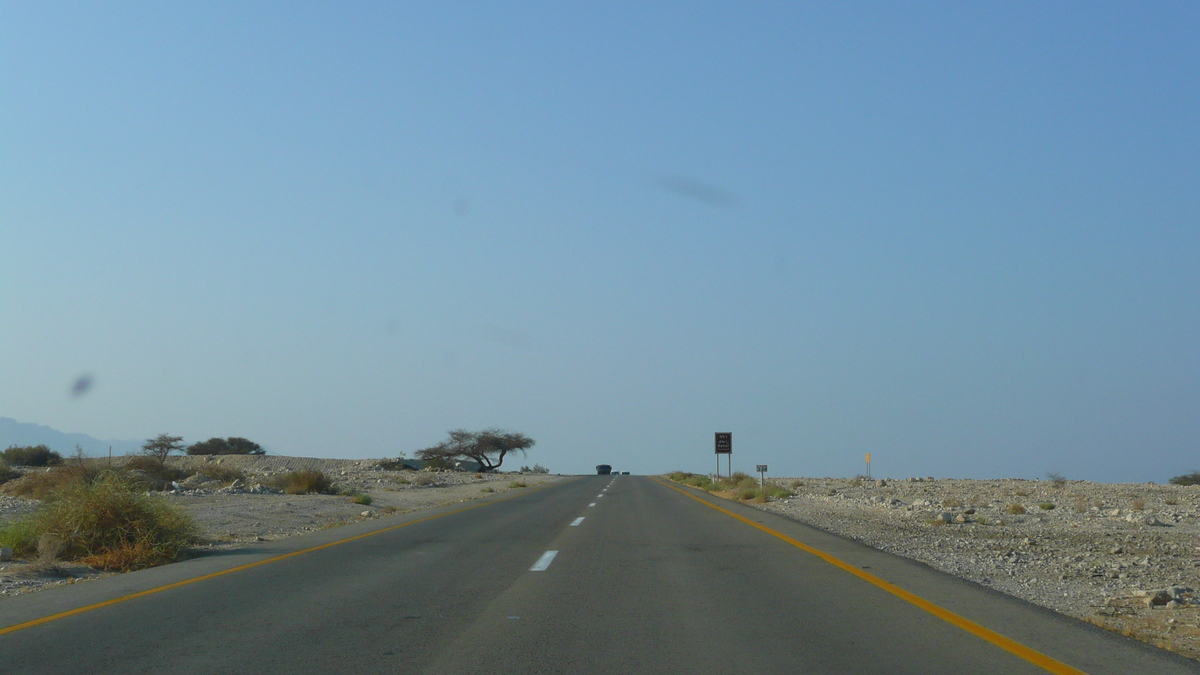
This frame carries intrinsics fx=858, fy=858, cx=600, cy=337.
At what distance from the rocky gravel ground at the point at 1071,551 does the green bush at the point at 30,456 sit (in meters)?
52.6

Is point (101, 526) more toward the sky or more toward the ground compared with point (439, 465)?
more toward the ground

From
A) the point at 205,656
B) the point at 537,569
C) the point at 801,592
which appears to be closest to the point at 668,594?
the point at 801,592

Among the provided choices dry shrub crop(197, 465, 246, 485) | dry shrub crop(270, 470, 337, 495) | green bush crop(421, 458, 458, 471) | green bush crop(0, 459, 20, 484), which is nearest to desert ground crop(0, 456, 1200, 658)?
dry shrub crop(270, 470, 337, 495)

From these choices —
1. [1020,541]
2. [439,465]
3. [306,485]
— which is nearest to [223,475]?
[306,485]

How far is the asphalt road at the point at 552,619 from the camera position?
625cm

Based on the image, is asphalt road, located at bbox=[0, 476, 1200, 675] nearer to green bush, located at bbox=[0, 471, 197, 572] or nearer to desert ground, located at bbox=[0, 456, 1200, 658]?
desert ground, located at bbox=[0, 456, 1200, 658]

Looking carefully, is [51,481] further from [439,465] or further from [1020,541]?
[439,465]

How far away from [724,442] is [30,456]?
4655cm

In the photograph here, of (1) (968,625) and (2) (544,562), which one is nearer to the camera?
(1) (968,625)

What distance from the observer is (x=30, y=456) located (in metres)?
57.6

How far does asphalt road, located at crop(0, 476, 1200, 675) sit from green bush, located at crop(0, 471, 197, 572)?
3.61 feet

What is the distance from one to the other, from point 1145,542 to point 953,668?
1319cm

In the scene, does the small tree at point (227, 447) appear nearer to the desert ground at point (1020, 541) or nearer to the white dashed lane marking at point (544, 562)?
the desert ground at point (1020, 541)

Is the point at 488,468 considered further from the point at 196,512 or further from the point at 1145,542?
the point at 1145,542
